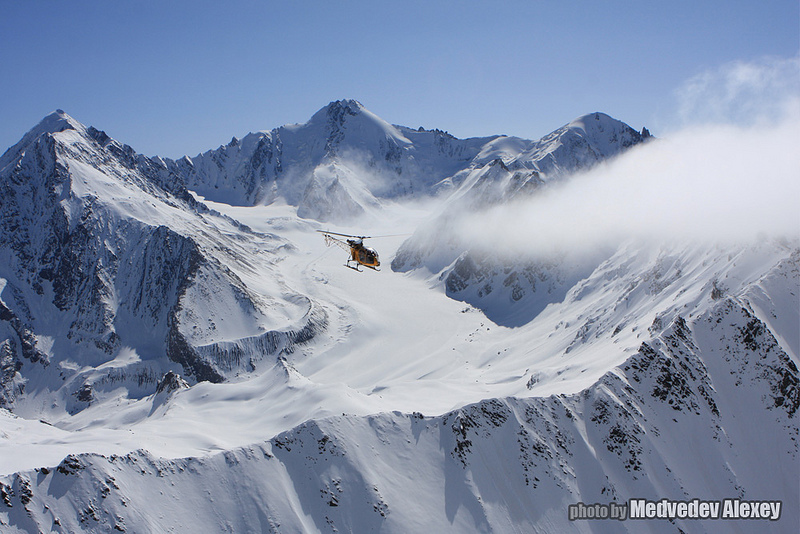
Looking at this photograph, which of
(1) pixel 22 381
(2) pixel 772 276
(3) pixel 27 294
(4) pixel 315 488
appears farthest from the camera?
(3) pixel 27 294

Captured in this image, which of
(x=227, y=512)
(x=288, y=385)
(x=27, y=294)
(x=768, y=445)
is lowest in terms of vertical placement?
(x=227, y=512)

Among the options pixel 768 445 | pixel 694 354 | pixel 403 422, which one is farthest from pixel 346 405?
pixel 768 445

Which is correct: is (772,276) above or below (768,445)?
above

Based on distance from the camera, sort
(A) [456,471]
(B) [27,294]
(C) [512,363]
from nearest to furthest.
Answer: (A) [456,471] < (C) [512,363] < (B) [27,294]

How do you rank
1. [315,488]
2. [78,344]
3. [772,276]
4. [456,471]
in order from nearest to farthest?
[315,488] < [456,471] < [772,276] < [78,344]

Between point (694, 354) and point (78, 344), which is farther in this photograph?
point (78, 344)

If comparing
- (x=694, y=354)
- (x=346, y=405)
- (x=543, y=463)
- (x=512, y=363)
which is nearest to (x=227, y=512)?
(x=346, y=405)

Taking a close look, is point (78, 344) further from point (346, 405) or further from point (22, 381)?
point (346, 405)

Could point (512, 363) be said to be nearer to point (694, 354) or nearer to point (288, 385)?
point (694, 354)

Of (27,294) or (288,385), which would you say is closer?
(288,385)
